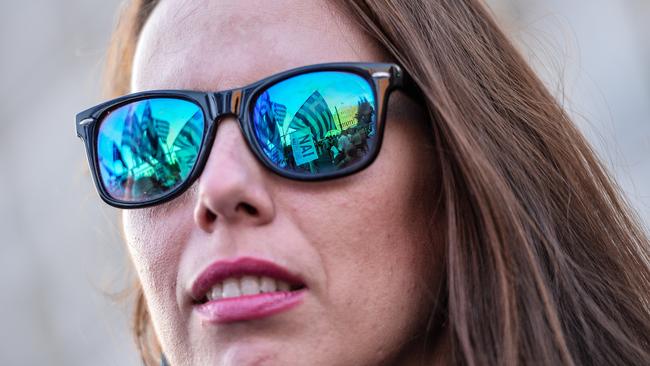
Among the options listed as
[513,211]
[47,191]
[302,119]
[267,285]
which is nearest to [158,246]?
[267,285]

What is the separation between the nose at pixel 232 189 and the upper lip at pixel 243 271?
0.08 metres

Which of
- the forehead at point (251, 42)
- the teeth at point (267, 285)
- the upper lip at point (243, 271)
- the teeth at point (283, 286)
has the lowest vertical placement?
the teeth at point (283, 286)

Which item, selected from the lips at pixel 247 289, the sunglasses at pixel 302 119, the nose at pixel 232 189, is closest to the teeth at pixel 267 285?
the lips at pixel 247 289

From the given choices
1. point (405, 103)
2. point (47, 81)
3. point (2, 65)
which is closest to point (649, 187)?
point (405, 103)

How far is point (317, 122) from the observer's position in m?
1.89

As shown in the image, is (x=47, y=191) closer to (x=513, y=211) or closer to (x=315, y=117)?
(x=315, y=117)

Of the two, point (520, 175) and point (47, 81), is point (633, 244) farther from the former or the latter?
point (47, 81)

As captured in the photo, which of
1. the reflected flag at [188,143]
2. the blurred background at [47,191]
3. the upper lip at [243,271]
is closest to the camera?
the upper lip at [243,271]

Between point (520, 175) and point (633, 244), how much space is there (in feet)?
1.18

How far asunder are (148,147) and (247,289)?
1.46ft

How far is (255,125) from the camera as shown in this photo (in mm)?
1898

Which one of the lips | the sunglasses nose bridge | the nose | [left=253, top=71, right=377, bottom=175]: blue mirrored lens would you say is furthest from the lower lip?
the sunglasses nose bridge

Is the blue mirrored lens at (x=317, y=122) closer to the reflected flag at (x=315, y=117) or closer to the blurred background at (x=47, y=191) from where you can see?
the reflected flag at (x=315, y=117)

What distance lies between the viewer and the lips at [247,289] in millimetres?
1812
